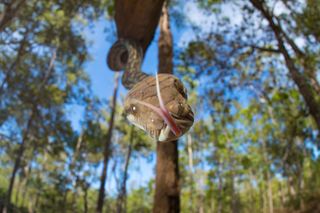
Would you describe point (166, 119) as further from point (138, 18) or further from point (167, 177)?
point (167, 177)

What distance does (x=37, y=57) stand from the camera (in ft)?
45.7

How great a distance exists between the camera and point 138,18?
2865 mm

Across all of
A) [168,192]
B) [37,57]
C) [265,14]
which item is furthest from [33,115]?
[168,192]

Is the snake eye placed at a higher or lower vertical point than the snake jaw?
higher

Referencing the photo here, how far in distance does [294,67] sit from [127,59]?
4024 millimetres

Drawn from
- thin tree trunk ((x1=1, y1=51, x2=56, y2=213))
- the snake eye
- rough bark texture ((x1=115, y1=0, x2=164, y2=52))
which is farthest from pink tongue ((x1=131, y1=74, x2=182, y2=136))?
thin tree trunk ((x1=1, y1=51, x2=56, y2=213))

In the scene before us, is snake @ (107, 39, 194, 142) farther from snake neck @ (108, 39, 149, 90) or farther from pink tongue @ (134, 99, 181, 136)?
snake neck @ (108, 39, 149, 90)

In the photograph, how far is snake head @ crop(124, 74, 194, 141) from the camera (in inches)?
51.1

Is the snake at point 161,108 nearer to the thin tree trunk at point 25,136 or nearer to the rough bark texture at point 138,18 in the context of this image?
the rough bark texture at point 138,18

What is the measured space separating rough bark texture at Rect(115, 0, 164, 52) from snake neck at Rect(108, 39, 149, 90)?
0.30 ft

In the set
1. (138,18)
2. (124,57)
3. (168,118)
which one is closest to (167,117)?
(168,118)

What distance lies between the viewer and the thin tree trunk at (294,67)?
5566 millimetres

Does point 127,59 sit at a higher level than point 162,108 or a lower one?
higher

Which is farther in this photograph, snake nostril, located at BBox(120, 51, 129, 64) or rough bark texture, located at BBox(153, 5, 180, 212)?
rough bark texture, located at BBox(153, 5, 180, 212)
